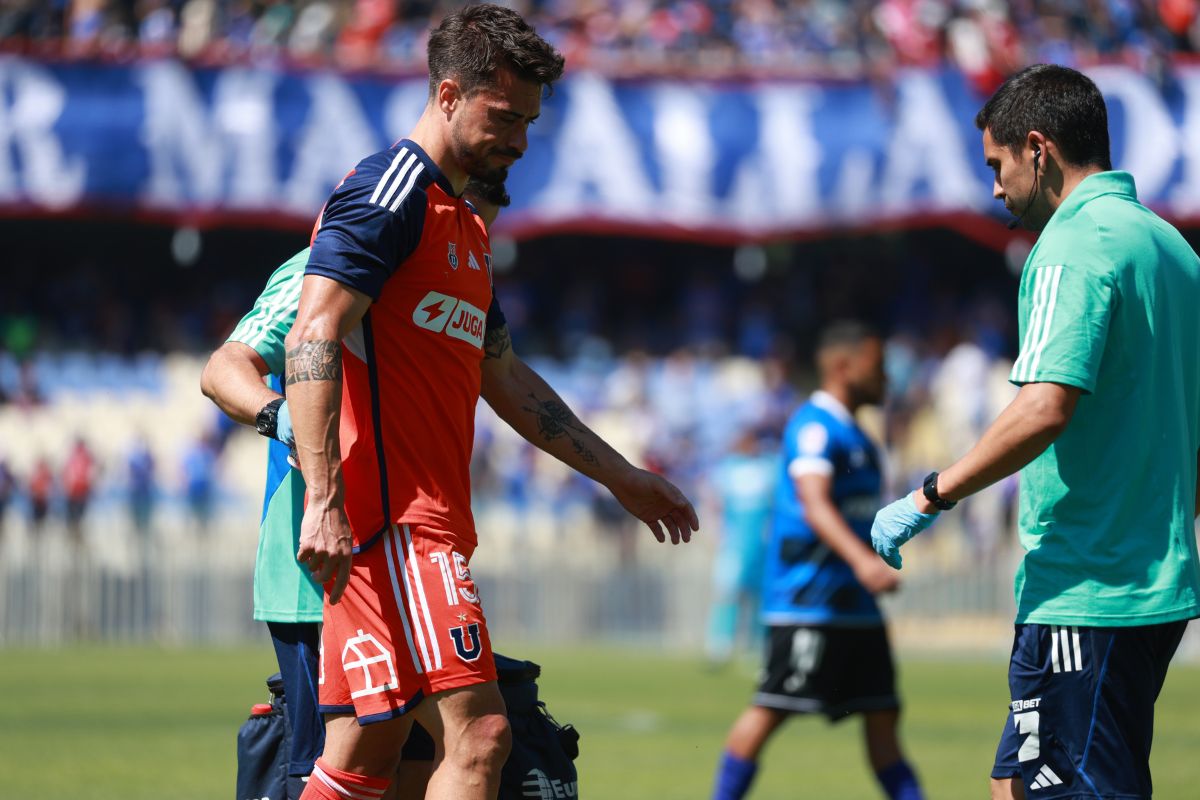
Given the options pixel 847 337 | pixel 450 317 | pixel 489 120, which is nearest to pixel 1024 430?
pixel 450 317

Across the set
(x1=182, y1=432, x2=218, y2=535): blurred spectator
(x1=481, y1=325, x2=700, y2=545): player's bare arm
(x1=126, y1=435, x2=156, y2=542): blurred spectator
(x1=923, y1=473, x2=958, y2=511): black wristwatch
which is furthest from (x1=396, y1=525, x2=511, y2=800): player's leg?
(x1=126, y1=435, x2=156, y2=542): blurred spectator

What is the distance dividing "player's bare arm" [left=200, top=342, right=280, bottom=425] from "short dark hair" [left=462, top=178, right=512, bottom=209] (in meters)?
0.85

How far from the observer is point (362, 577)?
185 inches

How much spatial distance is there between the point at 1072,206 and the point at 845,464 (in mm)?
3836

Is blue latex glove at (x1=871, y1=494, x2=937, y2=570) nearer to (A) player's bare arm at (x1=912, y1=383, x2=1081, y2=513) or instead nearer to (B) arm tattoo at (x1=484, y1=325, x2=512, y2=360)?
(A) player's bare arm at (x1=912, y1=383, x2=1081, y2=513)

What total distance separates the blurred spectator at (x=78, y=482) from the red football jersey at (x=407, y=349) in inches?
772

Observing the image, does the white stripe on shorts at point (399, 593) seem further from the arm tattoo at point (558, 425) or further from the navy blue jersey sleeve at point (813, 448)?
the navy blue jersey sleeve at point (813, 448)

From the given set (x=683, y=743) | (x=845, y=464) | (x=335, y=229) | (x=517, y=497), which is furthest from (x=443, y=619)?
(x=517, y=497)

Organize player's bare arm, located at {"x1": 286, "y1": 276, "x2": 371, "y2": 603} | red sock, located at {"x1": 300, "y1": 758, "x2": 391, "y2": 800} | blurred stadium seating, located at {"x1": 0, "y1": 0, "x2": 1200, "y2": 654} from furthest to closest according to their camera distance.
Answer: blurred stadium seating, located at {"x1": 0, "y1": 0, "x2": 1200, "y2": 654} → red sock, located at {"x1": 300, "y1": 758, "x2": 391, "y2": 800} → player's bare arm, located at {"x1": 286, "y1": 276, "x2": 371, "y2": 603}

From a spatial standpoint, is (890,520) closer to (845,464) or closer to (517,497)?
(845,464)

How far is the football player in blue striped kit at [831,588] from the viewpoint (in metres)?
7.99

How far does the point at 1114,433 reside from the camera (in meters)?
4.72

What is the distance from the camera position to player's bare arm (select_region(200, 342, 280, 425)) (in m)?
4.90

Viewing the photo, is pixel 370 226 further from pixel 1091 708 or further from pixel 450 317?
pixel 1091 708
